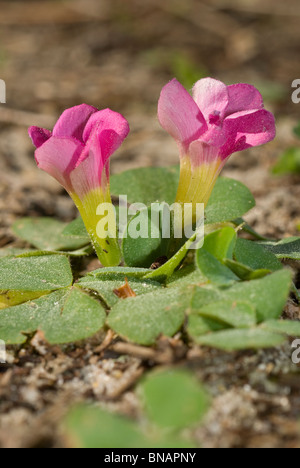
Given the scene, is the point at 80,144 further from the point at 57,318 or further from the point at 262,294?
the point at 262,294

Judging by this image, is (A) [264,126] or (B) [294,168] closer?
(A) [264,126]

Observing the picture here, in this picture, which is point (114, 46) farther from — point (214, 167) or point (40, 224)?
point (214, 167)

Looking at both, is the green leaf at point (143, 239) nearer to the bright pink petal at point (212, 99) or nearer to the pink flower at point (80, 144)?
the pink flower at point (80, 144)

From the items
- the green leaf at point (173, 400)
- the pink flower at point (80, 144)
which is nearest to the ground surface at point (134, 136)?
the green leaf at point (173, 400)

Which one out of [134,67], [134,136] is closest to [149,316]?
[134,136]

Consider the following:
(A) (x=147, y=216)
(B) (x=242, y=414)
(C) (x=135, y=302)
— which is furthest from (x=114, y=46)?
(B) (x=242, y=414)

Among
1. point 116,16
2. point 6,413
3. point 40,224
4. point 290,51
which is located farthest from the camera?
point 116,16
